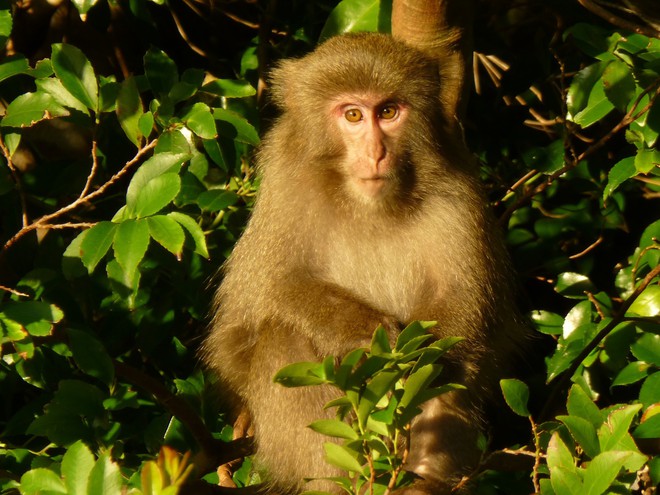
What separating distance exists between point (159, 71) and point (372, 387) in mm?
2003

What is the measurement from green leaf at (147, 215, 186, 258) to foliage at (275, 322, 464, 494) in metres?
0.79

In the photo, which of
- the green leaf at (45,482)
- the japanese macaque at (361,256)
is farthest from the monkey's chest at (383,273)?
the green leaf at (45,482)

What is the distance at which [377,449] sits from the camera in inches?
110

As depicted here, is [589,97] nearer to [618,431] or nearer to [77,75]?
[618,431]

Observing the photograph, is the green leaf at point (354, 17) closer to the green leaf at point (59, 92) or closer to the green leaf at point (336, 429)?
the green leaf at point (59, 92)

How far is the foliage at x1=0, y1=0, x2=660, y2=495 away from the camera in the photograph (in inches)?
129

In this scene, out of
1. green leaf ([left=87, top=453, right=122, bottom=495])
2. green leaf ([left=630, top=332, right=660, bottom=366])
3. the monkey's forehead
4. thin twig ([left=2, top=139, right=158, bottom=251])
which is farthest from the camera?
the monkey's forehead

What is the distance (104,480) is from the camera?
2537 mm

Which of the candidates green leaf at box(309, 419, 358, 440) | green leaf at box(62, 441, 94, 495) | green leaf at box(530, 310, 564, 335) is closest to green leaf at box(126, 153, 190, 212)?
green leaf at box(62, 441, 94, 495)

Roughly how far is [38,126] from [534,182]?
8.38ft

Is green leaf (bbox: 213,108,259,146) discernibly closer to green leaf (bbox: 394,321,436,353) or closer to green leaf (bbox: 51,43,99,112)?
green leaf (bbox: 51,43,99,112)

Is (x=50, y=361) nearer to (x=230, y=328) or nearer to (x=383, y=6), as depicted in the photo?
(x=230, y=328)

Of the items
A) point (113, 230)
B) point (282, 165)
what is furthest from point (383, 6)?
point (113, 230)

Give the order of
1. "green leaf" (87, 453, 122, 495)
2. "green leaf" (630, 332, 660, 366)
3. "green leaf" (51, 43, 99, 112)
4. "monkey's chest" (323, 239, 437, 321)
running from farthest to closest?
"monkey's chest" (323, 239, 437, 321), "green leaf" (630, 332, 660, 366), "green leaf" (51, 43, 99, 112), "green leaf" (87, 453, 122, 495)
